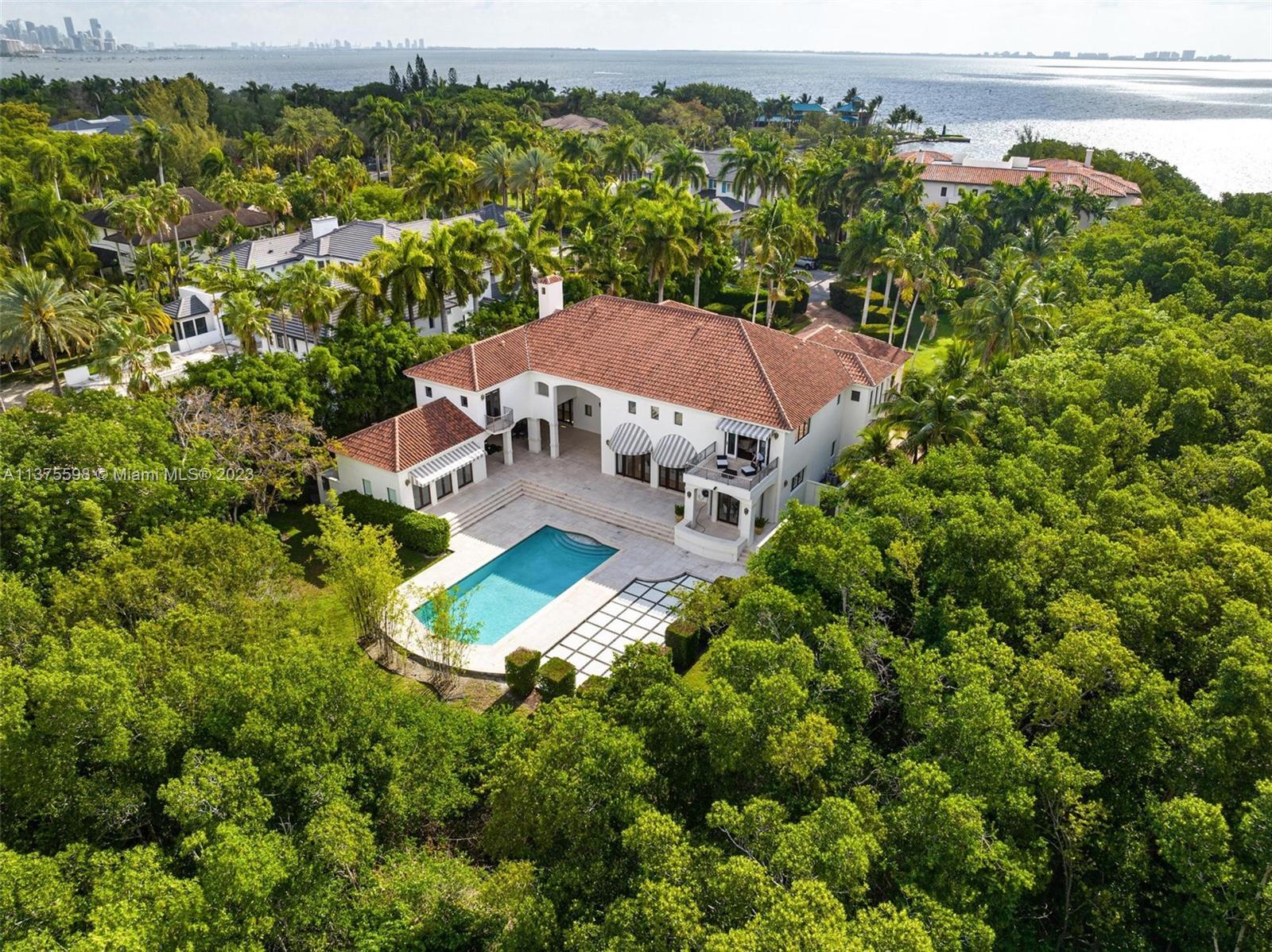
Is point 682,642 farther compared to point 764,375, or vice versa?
point 764,375

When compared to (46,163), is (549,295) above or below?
below

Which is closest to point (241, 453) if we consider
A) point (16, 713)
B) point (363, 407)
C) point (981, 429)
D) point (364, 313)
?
point (363, 407)

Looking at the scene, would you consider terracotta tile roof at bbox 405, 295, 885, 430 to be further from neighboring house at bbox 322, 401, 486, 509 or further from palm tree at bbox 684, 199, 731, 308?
palm tree at bbox 684, 199, 731, 308

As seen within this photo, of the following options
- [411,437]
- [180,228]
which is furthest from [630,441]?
[180,228]

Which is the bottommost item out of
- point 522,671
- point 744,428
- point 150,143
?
point 522,671

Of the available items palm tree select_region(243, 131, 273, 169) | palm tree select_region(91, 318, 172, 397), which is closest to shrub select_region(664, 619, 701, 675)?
palm tree select_region(91, 318, 172, 397)

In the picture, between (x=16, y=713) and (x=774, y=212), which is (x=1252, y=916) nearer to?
(x=16, y=713)

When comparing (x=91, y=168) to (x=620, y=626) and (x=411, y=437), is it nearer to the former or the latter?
(x=411, y=437)
